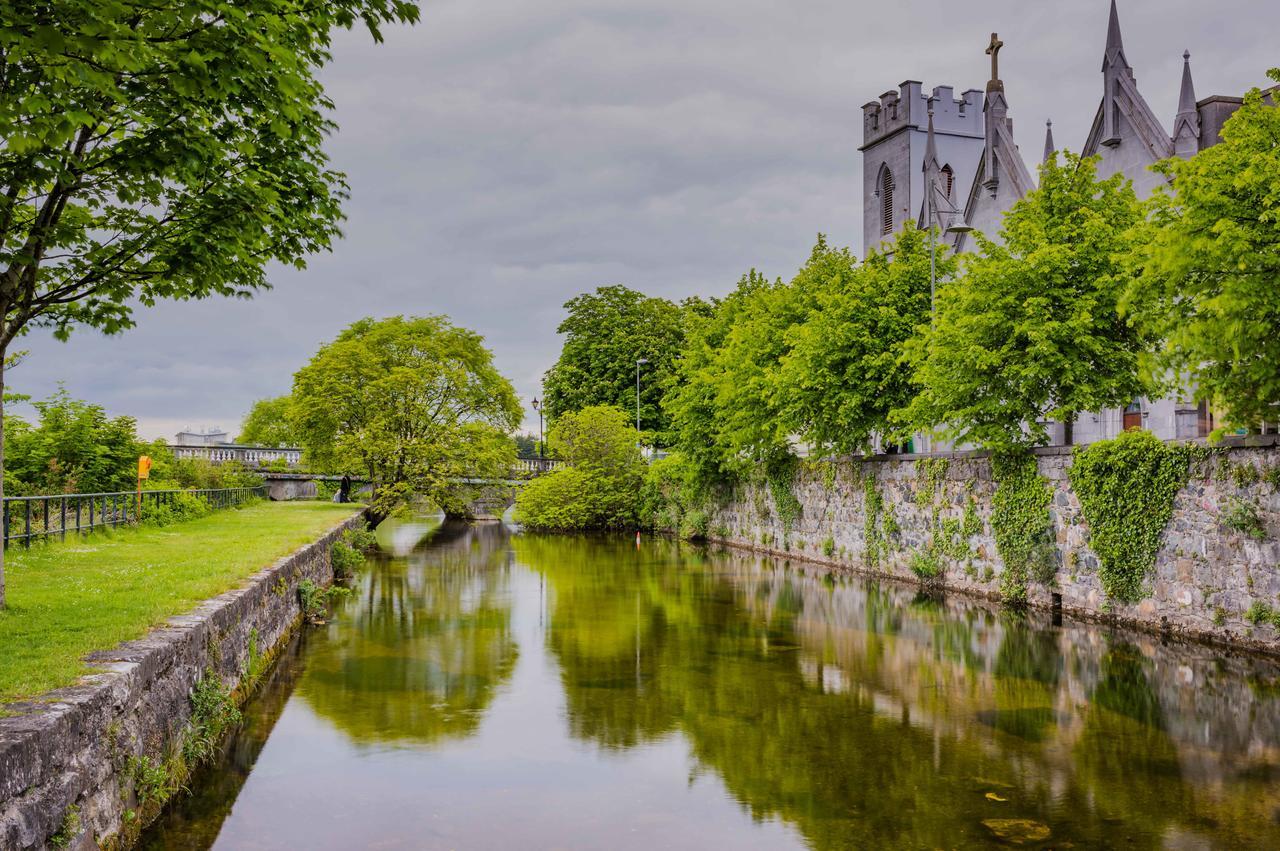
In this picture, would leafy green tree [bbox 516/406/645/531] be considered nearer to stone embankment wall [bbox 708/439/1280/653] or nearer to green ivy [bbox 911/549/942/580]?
stone embankment wall [bbox 708/439/1280/653]

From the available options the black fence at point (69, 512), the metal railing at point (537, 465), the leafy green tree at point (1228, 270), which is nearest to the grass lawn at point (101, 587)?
the black fence at point (69, 512)

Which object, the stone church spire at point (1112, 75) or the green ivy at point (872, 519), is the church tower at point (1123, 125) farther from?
the green ivy at point (872, 519)

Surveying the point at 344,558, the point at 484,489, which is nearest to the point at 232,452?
the point at 484,489

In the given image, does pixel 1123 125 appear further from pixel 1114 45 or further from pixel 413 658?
pixel 413 658

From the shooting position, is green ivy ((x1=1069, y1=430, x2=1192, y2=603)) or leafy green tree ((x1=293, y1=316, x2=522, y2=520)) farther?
leafy green tree ((x1=293, y1=316, x2=522, y2=520))

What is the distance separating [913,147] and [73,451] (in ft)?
119

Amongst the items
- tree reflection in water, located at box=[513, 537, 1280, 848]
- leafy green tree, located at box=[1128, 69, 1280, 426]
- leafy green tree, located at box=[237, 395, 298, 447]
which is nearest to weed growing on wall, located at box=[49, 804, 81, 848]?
tree reflection in water, located at box=[513, 537, 1280, 848]

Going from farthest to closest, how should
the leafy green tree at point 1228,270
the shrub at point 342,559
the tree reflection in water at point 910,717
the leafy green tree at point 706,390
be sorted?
the leafy green tree at point 706,390 → the shrub at point 342,559 → the leafy green tree at point 1228,270 → the tree reflection in water at point 910,717

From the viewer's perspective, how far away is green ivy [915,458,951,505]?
20.3m

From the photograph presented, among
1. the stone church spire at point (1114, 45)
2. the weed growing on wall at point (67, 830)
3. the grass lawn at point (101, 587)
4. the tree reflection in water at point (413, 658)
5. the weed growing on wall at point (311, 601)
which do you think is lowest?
the tree reflection in water at point (413, 658)

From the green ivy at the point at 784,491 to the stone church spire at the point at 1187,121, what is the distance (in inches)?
528

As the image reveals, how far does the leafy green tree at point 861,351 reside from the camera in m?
22.8

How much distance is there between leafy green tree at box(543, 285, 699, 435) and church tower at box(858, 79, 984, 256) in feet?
43.0

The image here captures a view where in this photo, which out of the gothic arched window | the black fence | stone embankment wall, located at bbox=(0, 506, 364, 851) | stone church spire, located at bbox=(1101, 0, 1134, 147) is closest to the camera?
stone embankment wall, located at bbox=(0, 506, 364, 851)
